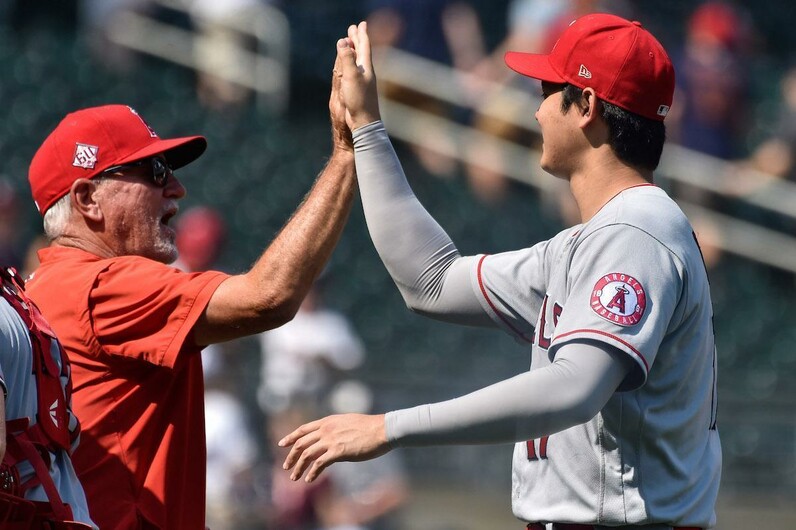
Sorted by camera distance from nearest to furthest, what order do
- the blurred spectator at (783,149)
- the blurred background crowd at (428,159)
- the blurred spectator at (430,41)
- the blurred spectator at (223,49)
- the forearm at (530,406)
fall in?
the forearm at (530,406)
the blurred background crowd at (428,159)
the blurred spectator at (783,149)
the blurred spectator at (430,41)
the blurred spectator at (223,49)

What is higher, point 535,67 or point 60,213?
point 535,67

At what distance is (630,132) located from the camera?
2725 millimetres

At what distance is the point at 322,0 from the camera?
10.6 meters

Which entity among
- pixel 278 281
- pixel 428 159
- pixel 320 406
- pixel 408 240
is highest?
pixel 408 240

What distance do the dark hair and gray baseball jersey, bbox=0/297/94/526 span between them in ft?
4.15

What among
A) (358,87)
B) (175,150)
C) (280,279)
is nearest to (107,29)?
(175,150)

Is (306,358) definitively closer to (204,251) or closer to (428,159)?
(204,251)

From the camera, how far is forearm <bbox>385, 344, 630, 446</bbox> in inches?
94.5

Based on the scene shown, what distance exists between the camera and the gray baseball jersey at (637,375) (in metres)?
2.47

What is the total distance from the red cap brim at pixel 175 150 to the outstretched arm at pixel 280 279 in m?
0.43

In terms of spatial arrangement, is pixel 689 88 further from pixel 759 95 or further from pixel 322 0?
pixel 322 0

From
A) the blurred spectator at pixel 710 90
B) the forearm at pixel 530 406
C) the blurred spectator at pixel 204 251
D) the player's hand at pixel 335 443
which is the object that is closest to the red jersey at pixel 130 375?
the player's hand at pixel 335 443

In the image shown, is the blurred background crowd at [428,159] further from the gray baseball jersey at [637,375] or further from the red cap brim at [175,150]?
the gray baseball jersey at [637,375]

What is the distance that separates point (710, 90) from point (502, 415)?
736cm
